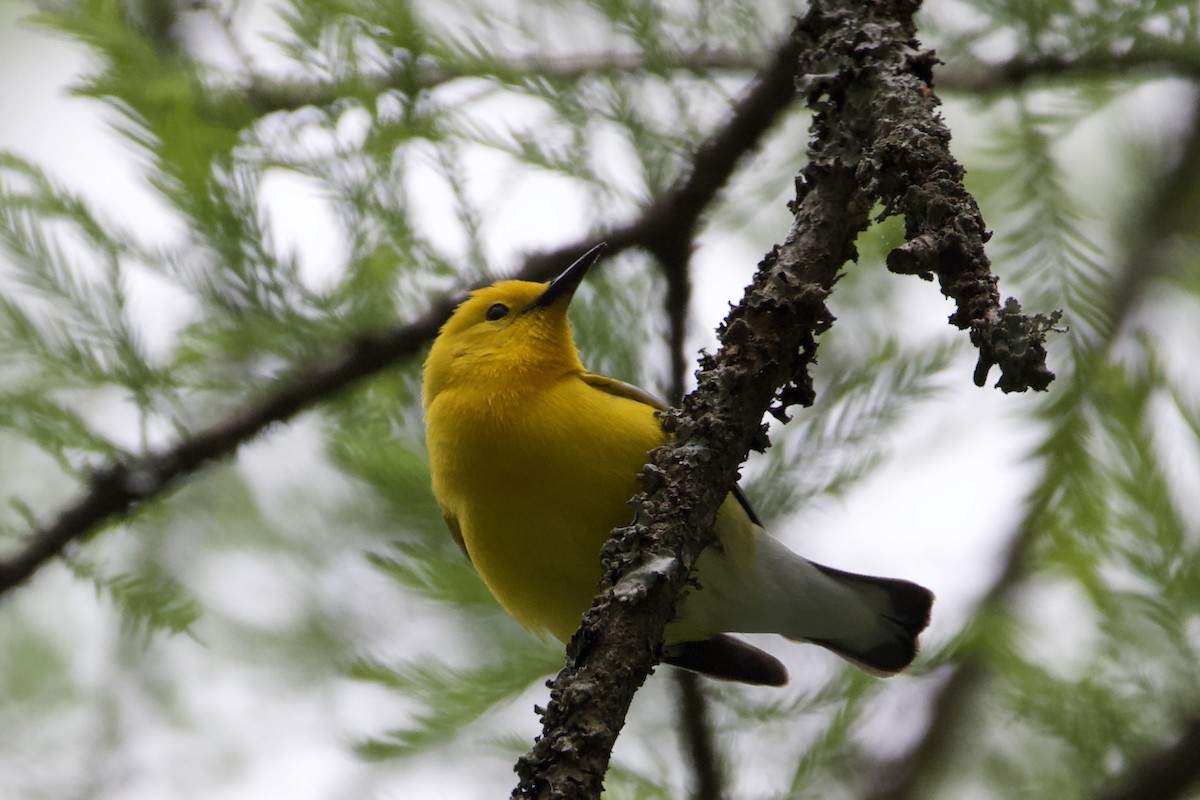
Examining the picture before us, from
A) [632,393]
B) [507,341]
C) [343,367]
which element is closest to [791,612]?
[632,393]

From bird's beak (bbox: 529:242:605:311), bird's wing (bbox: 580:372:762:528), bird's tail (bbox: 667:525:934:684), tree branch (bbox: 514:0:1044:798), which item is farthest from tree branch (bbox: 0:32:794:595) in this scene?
bird's tail (bbox: 667:525:934:684)

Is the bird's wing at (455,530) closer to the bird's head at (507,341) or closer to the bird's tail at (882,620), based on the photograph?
the bird's head at (507,341)

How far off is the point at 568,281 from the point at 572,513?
0.70 metres

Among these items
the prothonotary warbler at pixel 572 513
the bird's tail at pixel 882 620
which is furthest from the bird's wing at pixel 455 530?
the bird's tail at pixel 882 620

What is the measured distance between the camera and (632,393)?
3039 mm

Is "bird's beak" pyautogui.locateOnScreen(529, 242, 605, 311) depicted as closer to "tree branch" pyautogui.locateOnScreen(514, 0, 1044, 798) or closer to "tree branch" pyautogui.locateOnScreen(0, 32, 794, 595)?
"tree branch" pyautogui.locateOnScreen(0, 32, 794, 595)

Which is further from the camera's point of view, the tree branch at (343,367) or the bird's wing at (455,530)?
the bird's wing at (455,530)

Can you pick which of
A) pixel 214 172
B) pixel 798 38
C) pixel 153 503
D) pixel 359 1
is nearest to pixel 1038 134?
pixel 798 38

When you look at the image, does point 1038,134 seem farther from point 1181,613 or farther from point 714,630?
point 714,630

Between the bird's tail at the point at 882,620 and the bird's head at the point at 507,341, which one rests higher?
the bird's head at the point at 507,341

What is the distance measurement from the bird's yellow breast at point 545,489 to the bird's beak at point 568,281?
12.2 inches

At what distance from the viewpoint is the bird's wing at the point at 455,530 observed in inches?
123

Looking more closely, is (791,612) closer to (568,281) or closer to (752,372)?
(568,281)

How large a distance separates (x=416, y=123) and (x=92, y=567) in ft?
3.68
